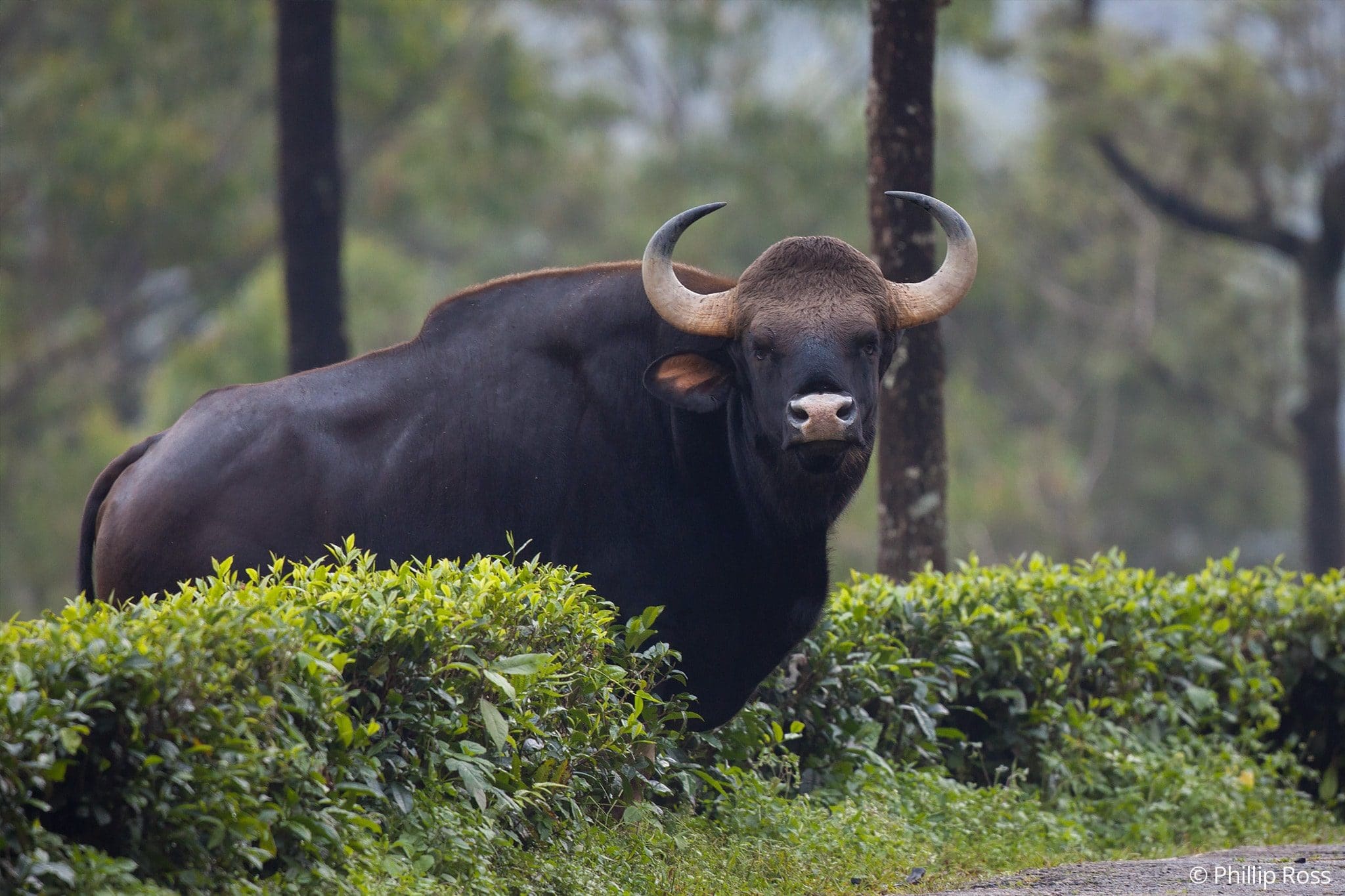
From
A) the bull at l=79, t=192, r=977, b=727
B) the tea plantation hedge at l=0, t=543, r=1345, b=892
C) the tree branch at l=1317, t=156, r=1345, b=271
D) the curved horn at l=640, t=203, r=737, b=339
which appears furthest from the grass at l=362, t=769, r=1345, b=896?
the tree branch at l=1317, t=156, r=1345, b=271

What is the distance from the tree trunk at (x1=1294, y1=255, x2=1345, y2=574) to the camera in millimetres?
22688

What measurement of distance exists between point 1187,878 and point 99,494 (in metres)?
5.32

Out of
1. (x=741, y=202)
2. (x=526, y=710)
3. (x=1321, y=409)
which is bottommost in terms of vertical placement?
(x=1321, y=409)

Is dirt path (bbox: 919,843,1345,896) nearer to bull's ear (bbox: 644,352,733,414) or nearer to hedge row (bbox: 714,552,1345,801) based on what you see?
hedge row (bbox: 714,552,1345,801)

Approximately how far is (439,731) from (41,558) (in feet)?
75.8

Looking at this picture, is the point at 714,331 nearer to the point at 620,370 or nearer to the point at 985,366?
the point at 620,370

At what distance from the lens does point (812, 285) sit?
6816 mm

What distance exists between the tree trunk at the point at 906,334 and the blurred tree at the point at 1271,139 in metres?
14.5

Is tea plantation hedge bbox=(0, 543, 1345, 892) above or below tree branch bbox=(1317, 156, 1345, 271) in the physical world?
below

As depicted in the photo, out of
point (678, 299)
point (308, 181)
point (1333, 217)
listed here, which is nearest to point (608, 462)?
point (678, 299)

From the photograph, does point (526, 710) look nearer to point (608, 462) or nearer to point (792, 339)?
point (608, 462)

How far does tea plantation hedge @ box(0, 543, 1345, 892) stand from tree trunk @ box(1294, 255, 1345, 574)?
47.5 ft

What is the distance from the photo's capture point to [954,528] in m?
32.2

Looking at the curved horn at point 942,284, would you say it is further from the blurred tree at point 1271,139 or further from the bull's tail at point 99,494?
the blurred tree at point 1271,139
